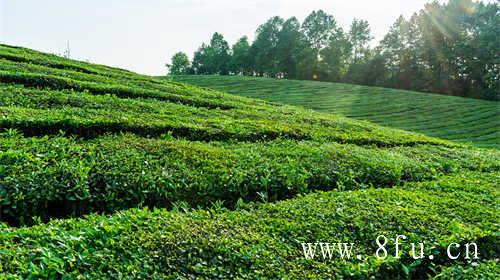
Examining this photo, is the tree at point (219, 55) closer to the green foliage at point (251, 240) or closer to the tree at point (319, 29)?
the tree at point (319, 29)

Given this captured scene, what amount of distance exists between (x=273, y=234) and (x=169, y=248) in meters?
1.26

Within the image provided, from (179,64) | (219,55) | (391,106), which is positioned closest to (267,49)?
(219,55)

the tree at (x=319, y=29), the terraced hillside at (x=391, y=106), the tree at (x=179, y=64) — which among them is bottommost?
the terraced hillside at (x=391, y=106)

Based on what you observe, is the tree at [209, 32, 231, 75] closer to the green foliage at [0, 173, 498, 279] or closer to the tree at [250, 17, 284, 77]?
the tree at [250, 17, 284, 77]

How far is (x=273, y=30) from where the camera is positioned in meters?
65.4

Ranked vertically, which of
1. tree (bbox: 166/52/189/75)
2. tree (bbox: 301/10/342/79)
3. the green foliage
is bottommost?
the green foliage

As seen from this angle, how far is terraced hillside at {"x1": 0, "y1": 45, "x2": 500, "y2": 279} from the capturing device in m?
3.87

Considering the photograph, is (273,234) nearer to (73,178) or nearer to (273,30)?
(73,178)

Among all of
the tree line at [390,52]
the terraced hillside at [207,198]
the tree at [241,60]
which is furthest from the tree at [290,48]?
Answer: the terraced hillside at [207,198]

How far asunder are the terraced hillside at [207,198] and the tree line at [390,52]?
40.8 metres

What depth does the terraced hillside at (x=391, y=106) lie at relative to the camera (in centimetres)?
2250

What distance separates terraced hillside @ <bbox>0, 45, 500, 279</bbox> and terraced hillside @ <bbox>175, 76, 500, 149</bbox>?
13.9 m

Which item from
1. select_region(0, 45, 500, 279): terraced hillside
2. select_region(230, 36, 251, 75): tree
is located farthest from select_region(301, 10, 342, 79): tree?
select_region(0, 45, 500, 279): terraced hillside

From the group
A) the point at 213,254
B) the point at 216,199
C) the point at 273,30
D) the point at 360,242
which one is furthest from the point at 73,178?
the point at 273,30
